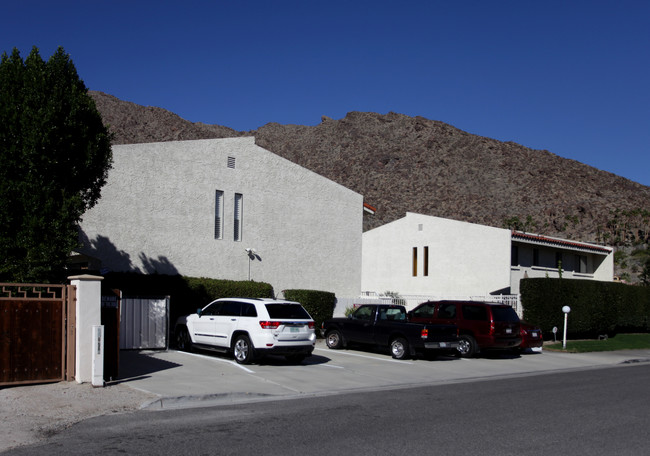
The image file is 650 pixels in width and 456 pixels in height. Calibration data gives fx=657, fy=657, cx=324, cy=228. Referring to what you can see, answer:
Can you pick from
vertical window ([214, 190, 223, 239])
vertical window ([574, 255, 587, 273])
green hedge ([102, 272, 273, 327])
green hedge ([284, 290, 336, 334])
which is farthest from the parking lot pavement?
vertical window ([574, 255, 587, 273])

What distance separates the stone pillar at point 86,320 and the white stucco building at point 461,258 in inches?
888

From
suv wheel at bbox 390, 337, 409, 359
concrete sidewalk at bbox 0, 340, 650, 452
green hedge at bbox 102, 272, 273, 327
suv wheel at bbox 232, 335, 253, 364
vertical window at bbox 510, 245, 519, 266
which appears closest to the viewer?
concrete sidewalk at bbox 0, 340, 650, 452

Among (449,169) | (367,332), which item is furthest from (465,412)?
(449,169)

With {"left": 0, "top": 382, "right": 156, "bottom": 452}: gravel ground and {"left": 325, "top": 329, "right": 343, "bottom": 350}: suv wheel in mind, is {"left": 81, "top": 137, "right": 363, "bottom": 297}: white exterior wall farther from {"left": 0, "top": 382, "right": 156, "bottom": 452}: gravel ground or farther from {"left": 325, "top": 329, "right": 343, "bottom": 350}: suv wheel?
{"left": 0, "top": 382, "right": 156, "bottom": 452}: gravel ground

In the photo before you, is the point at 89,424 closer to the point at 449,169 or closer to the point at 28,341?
the point at 28,341

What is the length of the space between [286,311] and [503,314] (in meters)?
8.17

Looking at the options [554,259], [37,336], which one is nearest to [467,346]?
[37,336]

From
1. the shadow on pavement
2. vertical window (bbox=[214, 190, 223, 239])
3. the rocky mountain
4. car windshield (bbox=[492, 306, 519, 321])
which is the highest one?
the rocky mountain

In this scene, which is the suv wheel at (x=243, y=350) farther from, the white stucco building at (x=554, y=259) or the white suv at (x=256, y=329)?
the white stucco building at (x=554, y=259)

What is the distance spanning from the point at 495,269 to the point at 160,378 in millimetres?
21463

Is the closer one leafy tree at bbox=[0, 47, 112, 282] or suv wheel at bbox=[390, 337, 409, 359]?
leafy tree at bbox=[0, 47, 112, 282]

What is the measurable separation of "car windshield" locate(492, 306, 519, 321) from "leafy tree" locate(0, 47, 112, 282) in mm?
12870

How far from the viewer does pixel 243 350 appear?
16172 millimetres

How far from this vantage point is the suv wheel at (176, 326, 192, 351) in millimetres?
18094
